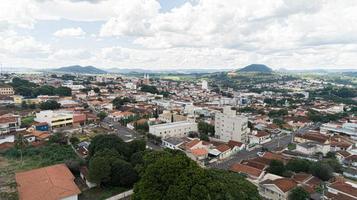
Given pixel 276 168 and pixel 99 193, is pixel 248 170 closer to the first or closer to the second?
pixel 276 168

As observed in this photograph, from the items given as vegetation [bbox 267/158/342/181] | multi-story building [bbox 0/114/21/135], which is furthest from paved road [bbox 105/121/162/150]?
vegetation [bbox 267/158/342/181]

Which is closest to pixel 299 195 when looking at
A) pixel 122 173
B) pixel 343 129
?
pixel 122 173

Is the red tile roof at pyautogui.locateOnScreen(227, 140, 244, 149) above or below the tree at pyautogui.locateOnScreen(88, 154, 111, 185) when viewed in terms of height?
below

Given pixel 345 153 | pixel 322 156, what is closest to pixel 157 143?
pixel 322 156

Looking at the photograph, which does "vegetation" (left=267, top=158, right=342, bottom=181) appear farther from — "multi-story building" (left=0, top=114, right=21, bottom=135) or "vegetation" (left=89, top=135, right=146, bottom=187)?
"multi-story building" (left=0, top=114, right=21, bottom=135)

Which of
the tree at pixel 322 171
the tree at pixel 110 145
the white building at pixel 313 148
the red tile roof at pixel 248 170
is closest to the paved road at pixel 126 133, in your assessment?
the tree at pixel 110 145
